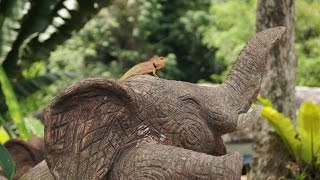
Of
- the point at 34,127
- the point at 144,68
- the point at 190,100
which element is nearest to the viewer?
the point at 190,100

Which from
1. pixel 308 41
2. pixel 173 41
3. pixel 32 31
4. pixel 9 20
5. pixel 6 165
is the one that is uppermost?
pixel 6 165

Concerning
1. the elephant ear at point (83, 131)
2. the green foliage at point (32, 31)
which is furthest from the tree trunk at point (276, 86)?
the elephant ear at point (83, 131)

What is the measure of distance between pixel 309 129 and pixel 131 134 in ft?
12.6

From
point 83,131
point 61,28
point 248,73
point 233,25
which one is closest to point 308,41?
point 233,25

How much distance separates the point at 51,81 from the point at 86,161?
5.31 metres

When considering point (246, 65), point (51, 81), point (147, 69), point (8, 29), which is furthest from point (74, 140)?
point (51, 81)

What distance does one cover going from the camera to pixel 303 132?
17.9 ft

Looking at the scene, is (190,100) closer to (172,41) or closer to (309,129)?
(309,129)

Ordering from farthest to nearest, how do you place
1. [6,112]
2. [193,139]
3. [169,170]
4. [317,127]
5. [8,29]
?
[6,112] < [8,29] < [317,127] < [193,139] < [169,170]

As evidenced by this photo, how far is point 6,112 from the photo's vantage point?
6816 mm

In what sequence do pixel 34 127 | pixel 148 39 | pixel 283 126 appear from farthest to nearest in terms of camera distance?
pixel 148 39 < pixel 34 127 < pixel 283 126

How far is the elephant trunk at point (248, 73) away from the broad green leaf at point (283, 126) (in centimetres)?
289

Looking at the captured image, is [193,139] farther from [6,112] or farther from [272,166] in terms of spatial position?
[6,112]

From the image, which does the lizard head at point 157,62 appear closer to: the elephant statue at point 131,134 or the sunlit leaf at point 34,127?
the elephant statue at point 131,134
